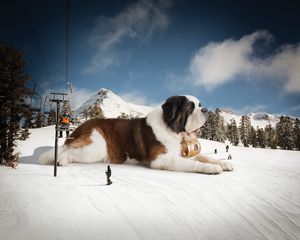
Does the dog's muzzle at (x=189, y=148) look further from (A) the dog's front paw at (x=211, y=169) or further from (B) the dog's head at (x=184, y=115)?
(A) the dog's front paw at (x=211, y=169)

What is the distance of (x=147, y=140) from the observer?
15.0 ft

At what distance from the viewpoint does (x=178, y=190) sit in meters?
2.65

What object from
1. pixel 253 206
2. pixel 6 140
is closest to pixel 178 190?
pixel 253 206

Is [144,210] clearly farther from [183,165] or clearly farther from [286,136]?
[286,136]

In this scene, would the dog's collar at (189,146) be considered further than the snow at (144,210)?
Yes

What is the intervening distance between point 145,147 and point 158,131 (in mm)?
459

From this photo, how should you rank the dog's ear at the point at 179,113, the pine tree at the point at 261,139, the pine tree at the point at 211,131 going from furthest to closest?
the pine tree at the point at 261,139
the pine tree at the point at 211,131
the dog's ear at the point at 179,113

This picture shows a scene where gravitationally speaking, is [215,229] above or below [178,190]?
below

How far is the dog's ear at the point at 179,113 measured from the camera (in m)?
4.47

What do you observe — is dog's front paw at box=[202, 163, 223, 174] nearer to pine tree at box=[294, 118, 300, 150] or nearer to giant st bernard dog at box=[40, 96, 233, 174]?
giant st bernard dog at box=[40, 96, 233, 174]

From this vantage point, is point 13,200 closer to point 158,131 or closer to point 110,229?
point 110,229

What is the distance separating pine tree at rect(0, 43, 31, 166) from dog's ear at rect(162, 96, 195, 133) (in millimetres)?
3595

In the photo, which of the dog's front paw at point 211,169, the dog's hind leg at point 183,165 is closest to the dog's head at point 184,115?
the dog's hind leg at point 183,165

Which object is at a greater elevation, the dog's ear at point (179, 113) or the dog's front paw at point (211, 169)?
the dog's ear at point (179, 113)
